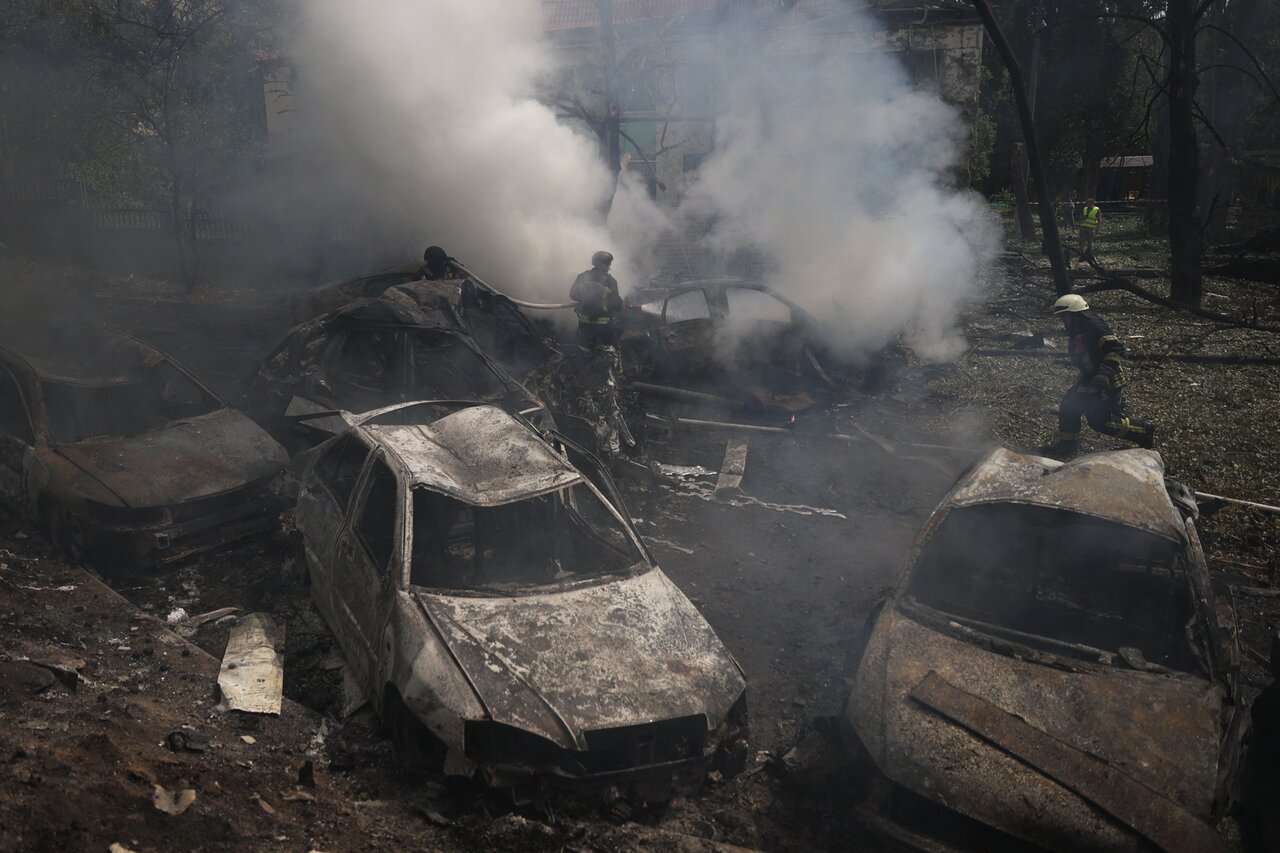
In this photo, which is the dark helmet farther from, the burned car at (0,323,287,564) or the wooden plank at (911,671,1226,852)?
the wooden plank at (911,671,1226,852)

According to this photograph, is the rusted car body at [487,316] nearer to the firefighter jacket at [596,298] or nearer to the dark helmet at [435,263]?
the firefighter jacket at [596,298]

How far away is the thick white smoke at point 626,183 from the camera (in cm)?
1375

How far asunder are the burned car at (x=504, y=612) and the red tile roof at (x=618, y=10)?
49.3 ft

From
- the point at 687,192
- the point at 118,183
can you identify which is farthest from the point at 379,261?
the point at 118,183

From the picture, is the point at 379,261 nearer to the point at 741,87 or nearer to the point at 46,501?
the point at 741,87

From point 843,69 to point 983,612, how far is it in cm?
1469

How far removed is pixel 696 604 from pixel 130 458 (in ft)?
13.7

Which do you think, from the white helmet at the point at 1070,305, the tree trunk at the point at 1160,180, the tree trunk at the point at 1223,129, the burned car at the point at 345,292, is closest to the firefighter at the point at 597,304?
the burned car at the point at 345,292

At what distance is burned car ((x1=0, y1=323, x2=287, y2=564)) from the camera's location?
593 cm

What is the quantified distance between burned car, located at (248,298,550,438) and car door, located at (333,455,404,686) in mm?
2675

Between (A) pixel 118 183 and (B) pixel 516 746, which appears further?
(A) pixel 118 183

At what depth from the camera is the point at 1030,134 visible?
418 inches

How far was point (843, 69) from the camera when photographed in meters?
16.9

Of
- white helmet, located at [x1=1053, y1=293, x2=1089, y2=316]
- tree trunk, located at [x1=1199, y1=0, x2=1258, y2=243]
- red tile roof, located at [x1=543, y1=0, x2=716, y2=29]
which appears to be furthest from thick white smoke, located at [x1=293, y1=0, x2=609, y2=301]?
tree trunk, located at [x1=1199, y1=0, x2=1258, y2=243]
